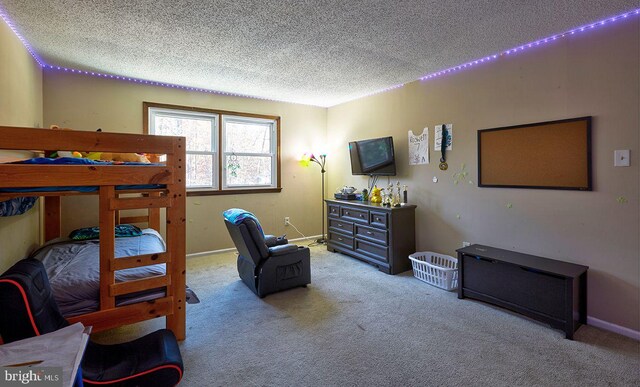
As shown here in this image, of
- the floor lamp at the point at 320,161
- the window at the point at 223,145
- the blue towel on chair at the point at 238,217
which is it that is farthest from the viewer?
the floor lamp at the point at 320,161

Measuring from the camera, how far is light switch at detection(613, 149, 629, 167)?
2.40 m

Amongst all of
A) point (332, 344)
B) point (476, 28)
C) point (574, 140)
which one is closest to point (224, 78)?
point (476, 28)

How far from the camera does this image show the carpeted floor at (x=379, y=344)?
6.22 feet

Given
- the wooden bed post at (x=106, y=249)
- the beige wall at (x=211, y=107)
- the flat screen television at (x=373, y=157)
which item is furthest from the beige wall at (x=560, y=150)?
the wooden bed post at (x=106, y=249)

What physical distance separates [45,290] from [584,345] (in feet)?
11.7

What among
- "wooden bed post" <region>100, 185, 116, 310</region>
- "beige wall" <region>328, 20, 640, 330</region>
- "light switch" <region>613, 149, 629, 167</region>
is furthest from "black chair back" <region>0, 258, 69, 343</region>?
"light switch" <region>613, 149, 629, 167</region>

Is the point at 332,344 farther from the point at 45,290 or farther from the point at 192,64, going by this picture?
the point at 192,64

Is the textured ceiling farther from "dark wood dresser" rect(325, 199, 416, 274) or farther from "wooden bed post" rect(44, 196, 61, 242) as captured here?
"dark wood dresser" rect(325, 199, 416, 274)

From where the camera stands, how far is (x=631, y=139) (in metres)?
2.38

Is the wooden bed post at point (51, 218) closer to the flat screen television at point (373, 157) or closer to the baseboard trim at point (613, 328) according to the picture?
the flat screen television at point (373, 157)

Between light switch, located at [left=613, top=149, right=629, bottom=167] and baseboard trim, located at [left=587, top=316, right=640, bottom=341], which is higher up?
light switch, located at [left=613, top=149, right=629, bottom=167]

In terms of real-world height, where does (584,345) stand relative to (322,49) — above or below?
below

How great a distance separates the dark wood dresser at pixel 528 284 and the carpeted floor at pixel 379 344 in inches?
4.5

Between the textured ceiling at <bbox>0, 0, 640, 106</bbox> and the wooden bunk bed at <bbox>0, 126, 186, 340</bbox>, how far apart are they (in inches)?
45.4
